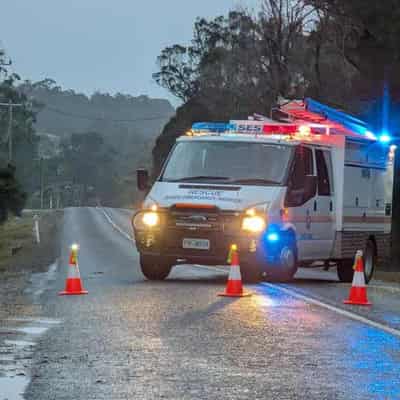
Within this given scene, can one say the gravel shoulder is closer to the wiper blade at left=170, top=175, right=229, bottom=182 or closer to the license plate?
the license plate

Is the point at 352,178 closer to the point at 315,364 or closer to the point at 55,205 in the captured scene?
the point at 315,364

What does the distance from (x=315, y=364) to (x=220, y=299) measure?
5.14m

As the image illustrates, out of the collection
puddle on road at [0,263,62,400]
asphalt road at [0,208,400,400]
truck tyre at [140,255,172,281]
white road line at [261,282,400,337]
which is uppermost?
truck tyre at [140,255,172,281]

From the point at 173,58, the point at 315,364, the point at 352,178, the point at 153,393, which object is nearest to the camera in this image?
the point at 153,393

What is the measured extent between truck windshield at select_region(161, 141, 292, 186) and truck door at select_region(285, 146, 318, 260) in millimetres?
251

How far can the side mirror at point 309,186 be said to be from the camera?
17.4m

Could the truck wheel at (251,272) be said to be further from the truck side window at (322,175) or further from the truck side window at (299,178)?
the truck side window at (322,175)

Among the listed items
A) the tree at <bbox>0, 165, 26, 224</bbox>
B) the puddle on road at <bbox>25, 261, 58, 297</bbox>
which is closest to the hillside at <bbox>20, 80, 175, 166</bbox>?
the tree at <bbox>0, 165, 26, 224</bbox>

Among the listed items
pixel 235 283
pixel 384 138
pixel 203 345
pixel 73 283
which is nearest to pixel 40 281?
pixel 73 283

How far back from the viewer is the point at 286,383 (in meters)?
8.13

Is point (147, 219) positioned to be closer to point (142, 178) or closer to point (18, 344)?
point (142, 178)

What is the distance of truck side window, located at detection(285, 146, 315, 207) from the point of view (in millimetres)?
17172

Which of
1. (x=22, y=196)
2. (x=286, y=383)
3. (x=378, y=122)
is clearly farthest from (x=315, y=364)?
(x=22, y=196)

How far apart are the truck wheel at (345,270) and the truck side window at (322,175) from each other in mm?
2004
